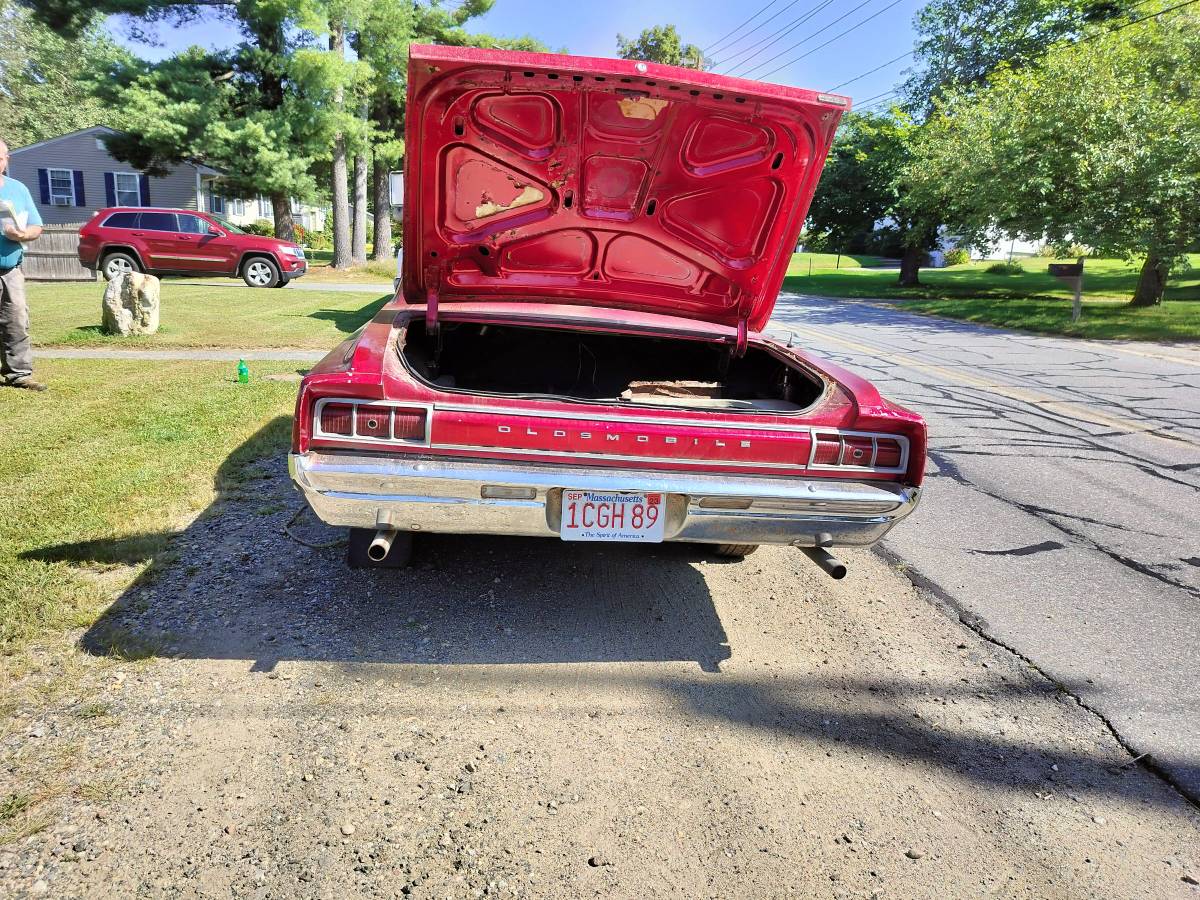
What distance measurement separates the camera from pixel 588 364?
4551mm

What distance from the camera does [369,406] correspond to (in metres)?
2.69

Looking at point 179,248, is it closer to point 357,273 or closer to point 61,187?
point 357,273

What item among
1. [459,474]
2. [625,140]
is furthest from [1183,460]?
[459,474]

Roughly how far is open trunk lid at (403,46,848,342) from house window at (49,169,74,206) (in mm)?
32444

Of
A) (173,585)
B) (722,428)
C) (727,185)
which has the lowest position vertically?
(173,585)

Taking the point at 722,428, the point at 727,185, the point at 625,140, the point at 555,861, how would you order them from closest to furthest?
the point at 555,861 → the point at 722,428 → the point at 625,140 → the point at 727,185

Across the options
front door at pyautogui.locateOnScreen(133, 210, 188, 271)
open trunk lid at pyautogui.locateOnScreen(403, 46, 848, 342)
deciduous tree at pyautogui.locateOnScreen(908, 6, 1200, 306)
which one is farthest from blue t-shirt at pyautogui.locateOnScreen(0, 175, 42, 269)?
deciduous tree at pyautogui.locateOnScreen(908, 6, 1200, 306)

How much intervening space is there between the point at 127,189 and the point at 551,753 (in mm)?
33775

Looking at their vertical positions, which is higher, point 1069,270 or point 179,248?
point 1069,270

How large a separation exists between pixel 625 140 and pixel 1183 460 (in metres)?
5.41

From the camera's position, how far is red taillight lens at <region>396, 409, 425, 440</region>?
2707 mm

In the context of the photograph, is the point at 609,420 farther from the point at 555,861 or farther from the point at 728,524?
the point at 555,861

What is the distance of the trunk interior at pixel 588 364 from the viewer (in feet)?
13.7

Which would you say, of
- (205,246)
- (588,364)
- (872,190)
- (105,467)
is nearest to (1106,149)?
(872,190)
